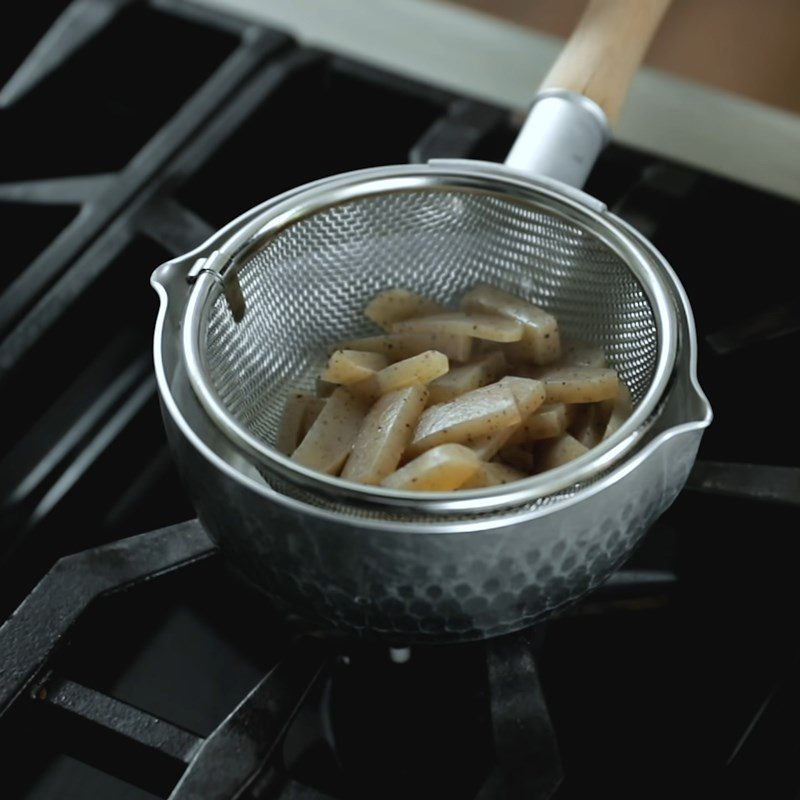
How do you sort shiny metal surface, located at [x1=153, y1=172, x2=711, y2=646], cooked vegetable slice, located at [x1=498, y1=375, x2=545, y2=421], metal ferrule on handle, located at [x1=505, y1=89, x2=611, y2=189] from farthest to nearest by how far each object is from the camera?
metal ferrule on handle, located at [x1=505, y1=89, x2=611, y2=189]
cooked vegetable slice, located at [x1=498, y1=375, x2=545, y2=421]
shiny metal surface, located at [x1=153, y1=172, x2=711, y2=646]

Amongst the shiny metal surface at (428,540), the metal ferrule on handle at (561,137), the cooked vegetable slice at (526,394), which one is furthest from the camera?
the metal ferrule on handle at (561,137)

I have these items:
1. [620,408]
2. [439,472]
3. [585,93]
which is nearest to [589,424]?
[620,408]

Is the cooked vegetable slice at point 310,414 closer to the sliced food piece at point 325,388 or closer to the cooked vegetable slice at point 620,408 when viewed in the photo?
the sliced food piece at point 325,388

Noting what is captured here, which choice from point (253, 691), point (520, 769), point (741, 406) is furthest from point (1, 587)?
point (741, 406)

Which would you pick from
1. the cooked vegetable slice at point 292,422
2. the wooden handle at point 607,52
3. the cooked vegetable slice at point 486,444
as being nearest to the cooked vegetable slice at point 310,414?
the cooked vegetable slice at point 292,422

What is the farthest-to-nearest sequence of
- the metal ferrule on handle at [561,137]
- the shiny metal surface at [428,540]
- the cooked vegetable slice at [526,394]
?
the metal ferrule on handle at [561,137] < the cooked vegetable slice at [526,394] < the shiny metal surface at [428,540]

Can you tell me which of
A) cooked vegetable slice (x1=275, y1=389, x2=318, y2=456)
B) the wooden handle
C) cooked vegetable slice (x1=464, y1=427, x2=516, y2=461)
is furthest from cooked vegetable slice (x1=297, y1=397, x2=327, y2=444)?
the wooden handle

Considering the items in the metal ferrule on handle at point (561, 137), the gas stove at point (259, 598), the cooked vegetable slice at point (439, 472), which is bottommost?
the gas stove at point (259, 598)

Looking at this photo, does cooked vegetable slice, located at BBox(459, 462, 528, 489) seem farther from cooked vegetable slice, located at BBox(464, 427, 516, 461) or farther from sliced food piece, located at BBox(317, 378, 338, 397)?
sliced food piece, located at BBox(317, 378, 338, 397)

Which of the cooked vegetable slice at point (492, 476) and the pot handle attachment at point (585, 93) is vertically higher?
the pot handle attachment at point (585, 93)
